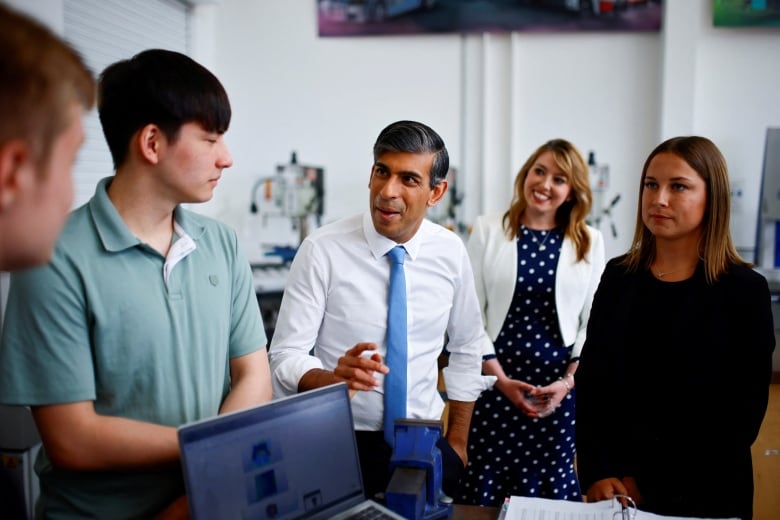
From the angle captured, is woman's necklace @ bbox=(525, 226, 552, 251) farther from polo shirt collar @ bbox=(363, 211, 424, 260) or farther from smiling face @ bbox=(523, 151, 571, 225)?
polo shirt collar @ bbox=(363, 211, 424, 260)

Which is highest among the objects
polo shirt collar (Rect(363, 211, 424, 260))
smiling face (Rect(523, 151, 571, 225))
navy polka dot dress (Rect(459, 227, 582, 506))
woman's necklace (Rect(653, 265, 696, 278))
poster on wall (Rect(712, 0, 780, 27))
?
poster on wall (Rect(712, 0, 780, 27))

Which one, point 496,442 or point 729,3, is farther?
point 729,3

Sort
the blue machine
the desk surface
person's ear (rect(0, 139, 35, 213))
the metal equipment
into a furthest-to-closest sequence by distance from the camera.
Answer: the metal equipment, the desk surface, the blue machine, person's ear (rect(0, 139, 35, 213))

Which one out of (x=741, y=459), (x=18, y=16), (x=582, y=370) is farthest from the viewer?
(x=582, y=370)

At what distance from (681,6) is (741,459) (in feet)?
11.0

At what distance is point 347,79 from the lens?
172 inches

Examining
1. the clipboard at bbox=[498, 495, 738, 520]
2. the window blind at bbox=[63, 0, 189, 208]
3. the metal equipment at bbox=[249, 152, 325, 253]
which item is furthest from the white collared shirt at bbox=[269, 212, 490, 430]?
the metal equipment at bbox=[249, 152, 325, 253]

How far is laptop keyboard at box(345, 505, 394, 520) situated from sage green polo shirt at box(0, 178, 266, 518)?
1.03 ft

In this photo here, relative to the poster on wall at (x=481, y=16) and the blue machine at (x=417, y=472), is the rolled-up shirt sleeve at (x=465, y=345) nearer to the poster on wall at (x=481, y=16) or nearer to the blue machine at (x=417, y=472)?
the blue machine at (x=417, y=472)

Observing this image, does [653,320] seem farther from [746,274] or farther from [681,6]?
[681,6]

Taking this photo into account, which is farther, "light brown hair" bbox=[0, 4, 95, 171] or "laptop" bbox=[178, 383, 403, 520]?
"laptop" bbox=[178, 383, 403, 520]

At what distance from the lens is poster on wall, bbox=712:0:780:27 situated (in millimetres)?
3900

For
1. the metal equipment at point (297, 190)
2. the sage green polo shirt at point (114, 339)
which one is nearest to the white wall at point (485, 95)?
the metal equipment at point (297, 190)

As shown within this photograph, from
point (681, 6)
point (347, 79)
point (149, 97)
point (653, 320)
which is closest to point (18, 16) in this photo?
point (149, 97)
